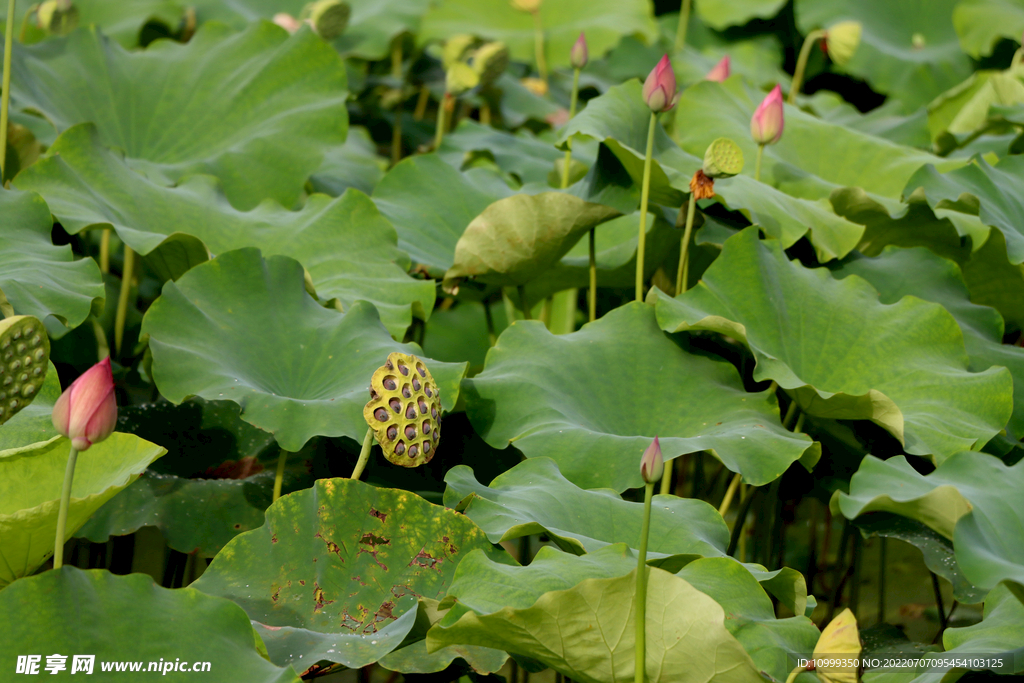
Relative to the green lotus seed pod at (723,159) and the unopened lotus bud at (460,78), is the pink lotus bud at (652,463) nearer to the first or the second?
the green lotus seed pod at (723,159)

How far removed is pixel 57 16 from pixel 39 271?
118 cm

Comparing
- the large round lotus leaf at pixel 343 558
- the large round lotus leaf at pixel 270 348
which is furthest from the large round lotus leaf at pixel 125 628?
the large round lotus leaf at pixel 270 348

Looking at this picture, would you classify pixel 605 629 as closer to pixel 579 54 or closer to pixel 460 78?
pixel 579 54

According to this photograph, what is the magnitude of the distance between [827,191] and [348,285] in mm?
912

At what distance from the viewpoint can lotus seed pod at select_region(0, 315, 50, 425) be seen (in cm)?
80

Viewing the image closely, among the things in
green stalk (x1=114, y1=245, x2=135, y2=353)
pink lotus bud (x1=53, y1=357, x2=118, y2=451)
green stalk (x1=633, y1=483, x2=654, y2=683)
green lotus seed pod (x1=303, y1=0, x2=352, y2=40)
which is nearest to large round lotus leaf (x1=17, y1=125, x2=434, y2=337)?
green stalk (x1=114, y1=245, x2=135, y2=353)

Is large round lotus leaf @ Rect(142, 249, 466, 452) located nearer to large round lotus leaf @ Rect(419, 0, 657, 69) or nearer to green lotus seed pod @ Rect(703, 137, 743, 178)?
green lotus seed pod @ Rect(703, 137, 743, 178)

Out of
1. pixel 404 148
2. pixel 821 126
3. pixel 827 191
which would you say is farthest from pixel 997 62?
pixel 404 148

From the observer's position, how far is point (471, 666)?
879 mm

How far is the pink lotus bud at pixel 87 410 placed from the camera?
2.40 ft

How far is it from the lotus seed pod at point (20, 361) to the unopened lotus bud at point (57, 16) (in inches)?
57.4

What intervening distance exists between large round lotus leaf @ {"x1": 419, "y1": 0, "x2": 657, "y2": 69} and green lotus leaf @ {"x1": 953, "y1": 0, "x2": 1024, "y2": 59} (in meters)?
0.99

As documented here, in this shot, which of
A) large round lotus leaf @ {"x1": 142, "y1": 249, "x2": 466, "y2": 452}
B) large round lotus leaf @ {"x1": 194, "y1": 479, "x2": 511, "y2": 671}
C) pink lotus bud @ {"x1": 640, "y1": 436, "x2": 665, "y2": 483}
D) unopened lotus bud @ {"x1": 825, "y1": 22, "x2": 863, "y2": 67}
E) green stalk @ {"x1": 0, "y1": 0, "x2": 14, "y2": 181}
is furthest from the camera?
unopened lotus bud @ {"x1": 825, "y1": 22, "x2": 863, "y2": 67}

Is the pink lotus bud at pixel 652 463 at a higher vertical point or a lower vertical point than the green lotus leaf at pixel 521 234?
higher
